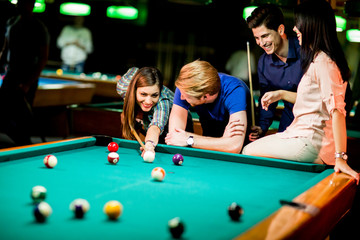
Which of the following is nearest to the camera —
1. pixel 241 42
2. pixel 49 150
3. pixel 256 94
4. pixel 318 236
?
pixel 318 236

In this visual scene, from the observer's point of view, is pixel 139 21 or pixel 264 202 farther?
pixel 139 21

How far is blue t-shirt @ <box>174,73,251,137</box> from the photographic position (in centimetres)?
297

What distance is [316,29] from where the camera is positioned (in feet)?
8.33

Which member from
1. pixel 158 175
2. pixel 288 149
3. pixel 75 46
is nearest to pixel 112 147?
pixel 158 175

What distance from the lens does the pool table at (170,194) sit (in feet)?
4.40

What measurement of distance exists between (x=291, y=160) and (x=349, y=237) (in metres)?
0.94

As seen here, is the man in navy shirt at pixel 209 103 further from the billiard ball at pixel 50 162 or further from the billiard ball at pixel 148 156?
the billiard ball at pixel 50 162

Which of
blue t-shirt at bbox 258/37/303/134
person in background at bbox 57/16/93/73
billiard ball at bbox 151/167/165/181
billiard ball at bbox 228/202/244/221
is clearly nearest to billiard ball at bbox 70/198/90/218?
billiard ball at bbox 228/202/244/221

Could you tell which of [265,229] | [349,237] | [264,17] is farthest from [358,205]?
[265,229]

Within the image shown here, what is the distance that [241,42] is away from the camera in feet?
34.0

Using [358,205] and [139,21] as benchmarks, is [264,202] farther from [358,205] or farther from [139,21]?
[139,21]

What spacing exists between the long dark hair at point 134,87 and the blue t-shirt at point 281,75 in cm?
83

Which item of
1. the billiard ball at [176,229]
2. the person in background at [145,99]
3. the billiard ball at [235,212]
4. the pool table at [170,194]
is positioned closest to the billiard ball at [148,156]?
the pool table at [170,194]

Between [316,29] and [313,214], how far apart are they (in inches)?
53.4
